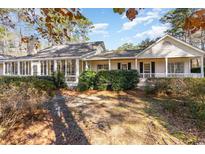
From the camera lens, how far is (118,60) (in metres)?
25.7

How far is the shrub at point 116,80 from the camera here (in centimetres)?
1736

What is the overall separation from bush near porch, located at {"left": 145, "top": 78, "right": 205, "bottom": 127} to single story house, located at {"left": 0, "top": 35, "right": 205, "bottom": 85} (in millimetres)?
7291

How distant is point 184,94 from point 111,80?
251 inches

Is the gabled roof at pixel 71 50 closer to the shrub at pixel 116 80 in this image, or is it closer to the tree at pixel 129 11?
the shrub at pixel 116 80

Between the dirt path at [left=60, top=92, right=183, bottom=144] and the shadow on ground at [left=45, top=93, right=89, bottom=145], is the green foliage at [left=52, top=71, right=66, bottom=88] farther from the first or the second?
the shadow on ground at [left=45, top=93, right=89, bottom=145]

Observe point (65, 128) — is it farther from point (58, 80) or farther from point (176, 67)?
point (176, 67)

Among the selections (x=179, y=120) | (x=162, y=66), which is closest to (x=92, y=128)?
(x=179, y=120)

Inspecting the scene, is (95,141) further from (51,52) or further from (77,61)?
(51,52)

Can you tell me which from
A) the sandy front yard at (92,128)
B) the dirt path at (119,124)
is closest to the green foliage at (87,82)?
the dirt path at (119,124)

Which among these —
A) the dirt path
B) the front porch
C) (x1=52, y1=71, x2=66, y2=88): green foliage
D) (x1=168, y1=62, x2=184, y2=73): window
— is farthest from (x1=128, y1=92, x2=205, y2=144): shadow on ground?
(x1=168, y1=62, x2=184, y2=73): window

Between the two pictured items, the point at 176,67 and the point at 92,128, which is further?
the point at 176,67

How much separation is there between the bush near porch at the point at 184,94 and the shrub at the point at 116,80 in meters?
2.06
